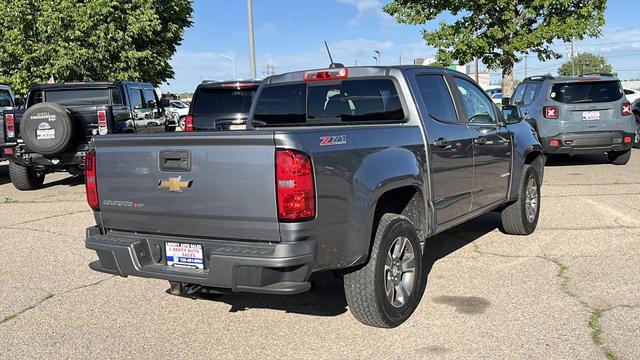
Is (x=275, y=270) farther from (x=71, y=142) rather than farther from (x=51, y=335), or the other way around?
(x=71, y=142)

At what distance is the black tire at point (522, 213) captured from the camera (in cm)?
629

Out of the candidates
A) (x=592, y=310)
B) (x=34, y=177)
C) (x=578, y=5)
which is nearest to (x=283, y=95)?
(x=592, y=310)

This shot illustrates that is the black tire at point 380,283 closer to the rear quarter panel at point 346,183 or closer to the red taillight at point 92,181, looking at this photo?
the rear quarter panel at point 346,183

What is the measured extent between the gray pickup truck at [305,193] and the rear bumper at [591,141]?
6.73 metres

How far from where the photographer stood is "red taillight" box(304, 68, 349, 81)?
4.77 meters

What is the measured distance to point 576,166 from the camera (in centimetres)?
1229

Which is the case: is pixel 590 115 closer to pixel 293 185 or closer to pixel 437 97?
pixel 437 97

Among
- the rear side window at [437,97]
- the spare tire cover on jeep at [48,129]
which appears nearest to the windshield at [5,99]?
the spare tire cover on jeep at [48,129]

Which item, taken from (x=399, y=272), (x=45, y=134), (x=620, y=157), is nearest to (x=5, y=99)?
(x=45, y=134)

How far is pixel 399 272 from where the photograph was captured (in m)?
4.14

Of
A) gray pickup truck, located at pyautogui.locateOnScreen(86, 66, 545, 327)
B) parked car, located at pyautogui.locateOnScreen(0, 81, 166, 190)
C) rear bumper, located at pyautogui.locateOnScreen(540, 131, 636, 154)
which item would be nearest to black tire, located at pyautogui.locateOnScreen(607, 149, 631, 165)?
rear bumper, located at pyautogui.locateOnScreen(540, 131, 636, 154)

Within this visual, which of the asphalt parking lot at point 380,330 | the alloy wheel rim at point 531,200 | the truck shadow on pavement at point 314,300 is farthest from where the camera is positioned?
the alloy wheel rim at point 531,200

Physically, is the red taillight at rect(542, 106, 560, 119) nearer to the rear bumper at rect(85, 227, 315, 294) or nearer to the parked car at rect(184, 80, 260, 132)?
the parked car at rect(184, 80, 260, 132)

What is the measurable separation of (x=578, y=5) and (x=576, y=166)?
10010 millimetres
